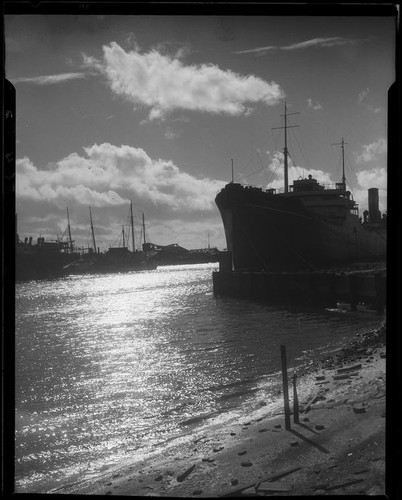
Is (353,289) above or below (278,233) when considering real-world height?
below

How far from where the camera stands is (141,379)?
16.4m

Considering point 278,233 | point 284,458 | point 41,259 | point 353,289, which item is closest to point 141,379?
point 284,458

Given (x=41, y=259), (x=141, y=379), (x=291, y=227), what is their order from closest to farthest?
(x=141, y=379), (x=291, y=227), (x=41, y=259)

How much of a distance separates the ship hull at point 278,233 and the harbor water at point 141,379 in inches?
281

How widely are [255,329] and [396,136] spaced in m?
22.6

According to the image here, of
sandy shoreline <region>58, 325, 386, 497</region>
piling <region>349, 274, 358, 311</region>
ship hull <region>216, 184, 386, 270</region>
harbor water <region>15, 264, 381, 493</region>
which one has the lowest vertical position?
harbor water <region>15, 264, 381, 493</region>

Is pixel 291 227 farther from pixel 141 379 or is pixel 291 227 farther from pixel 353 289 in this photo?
pixel 141 379

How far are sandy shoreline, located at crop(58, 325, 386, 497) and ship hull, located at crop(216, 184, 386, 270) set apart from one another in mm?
28722

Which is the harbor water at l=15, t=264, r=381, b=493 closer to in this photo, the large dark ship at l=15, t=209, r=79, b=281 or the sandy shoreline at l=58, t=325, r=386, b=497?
the sandy shoreline at l=58, t=325, r=386, b=497

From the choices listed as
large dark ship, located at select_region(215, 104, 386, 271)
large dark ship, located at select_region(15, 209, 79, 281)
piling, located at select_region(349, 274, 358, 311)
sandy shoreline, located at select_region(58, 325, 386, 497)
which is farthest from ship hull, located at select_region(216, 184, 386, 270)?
large dark ship, located at select_region(15, 209, 79, 281)

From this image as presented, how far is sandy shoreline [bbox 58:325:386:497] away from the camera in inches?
238

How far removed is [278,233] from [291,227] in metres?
1.20

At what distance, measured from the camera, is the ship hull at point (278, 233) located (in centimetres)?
3878

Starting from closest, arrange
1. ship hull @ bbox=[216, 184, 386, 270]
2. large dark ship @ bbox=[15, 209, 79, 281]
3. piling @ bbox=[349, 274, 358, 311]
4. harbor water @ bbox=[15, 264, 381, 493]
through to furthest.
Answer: harbor water @ bbox=[15, 264, 381, 493]
piling @ bbox=[349, 274, 358, 311]
ship hull @ bbox=[216, 184, 386, 270]
large dark ship @ bbox=[15, 209, 79, 281]
